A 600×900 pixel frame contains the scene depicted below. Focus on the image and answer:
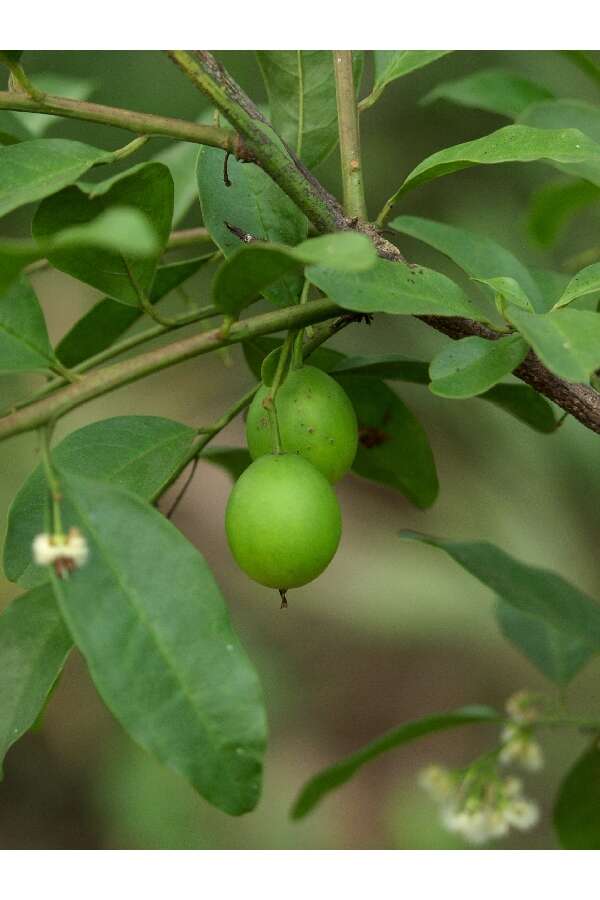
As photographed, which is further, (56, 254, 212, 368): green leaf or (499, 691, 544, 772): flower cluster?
(499, 691, 544, 772): flower cluster

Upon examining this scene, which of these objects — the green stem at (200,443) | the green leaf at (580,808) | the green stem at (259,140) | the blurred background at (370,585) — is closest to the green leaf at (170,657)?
the green stem at (200,443)

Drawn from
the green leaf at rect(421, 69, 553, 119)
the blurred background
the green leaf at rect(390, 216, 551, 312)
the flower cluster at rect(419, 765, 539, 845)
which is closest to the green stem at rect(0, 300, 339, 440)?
the green leaf at rect(390, 216, 551, 312)

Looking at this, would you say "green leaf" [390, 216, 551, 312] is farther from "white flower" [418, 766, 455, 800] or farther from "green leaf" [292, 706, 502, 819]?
"white flower" [418, 766, 455, 800]

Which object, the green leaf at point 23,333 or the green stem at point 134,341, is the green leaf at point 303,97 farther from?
the green leaf at point 23,333

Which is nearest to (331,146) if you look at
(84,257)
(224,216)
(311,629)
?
(224,216)

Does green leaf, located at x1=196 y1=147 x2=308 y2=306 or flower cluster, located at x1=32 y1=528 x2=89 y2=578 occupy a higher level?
green leaf, located at x1=196 y1=147 x2=308 y2=306
